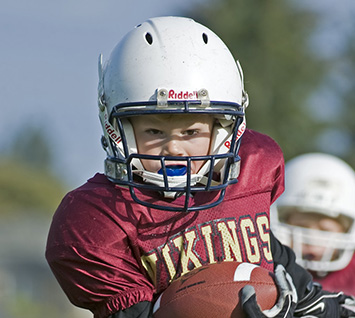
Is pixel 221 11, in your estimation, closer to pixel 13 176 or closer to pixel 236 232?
pixel 13 176

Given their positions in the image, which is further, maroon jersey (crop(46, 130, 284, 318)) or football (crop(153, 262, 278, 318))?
maroon jersey (crop(46, 130, 284, 318))

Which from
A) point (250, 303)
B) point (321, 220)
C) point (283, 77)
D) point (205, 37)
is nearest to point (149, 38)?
point (205, 37)

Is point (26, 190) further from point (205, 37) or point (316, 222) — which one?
point (205, 37)

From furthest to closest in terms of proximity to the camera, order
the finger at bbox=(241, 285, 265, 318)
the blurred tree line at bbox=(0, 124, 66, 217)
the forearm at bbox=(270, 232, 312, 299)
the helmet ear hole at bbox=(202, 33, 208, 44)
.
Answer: the blurred tree line at bbox=(0, 124, 66, 217) → the forearm at bbox=(270, 232, 312, 299) → the helmet ear hole at bbox=(202, 33, 208, 44) → the finger at bbox=(241, 285, 265, 318)

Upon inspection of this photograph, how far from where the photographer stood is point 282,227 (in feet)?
18.5

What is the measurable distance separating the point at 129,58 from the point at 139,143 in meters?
0.32

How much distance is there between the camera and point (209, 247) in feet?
10.9

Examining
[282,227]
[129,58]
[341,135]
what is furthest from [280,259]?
[341,135]

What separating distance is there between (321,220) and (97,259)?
2740 mm

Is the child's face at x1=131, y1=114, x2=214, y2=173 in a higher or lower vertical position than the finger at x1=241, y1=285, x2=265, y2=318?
higher

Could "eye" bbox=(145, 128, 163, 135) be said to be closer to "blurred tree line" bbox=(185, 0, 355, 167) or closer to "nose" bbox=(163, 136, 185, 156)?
"nose" bbox=(163, 136, 185, 156)

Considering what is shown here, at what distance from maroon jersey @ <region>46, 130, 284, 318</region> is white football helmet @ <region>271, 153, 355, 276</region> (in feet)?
7.11

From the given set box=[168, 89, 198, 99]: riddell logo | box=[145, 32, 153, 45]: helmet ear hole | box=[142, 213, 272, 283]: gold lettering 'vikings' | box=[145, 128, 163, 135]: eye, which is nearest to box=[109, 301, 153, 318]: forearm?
A: box=[142, 213, 272, 283]: gold lettering 'vikings'

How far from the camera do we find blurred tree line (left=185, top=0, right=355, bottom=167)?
22.7 m
